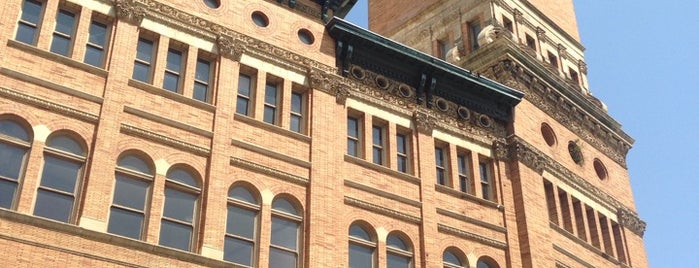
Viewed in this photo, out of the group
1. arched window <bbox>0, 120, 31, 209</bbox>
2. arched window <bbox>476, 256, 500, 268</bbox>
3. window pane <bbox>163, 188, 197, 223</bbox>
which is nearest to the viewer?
arched window <bbox>0, 120, 31, 209</bbox>

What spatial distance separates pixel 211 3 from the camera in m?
25.5

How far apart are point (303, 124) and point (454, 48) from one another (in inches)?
446

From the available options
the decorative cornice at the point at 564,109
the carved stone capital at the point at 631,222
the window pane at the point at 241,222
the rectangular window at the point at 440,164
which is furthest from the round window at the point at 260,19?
the carved stone capital at the point at 631,222

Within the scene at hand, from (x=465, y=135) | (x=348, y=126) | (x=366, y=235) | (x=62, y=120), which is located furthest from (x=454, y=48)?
(x=62, y=120)

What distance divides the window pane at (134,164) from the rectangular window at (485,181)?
12.3 m

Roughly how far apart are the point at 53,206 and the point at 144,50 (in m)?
5.75

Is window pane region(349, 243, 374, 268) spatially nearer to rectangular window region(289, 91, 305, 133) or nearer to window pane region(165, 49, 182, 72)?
rectangular window region(289, 91, 305, 133)

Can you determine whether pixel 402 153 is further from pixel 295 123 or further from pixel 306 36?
pixel 306 36

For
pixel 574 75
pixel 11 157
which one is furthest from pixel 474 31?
pixel 11 157

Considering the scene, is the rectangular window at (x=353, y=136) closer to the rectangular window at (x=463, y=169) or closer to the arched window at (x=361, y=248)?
the arched window at (x=361, y=248)

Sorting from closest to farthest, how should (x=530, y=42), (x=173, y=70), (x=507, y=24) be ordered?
(x=173, y=70)
(x=507, y=24)
(x=530, y=42)

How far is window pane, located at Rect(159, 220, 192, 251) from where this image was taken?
68.8ft

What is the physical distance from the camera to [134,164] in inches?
845

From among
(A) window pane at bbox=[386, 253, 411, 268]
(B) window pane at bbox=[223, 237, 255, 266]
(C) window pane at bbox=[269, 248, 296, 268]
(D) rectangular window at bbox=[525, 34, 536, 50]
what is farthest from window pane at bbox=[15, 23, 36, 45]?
(D) rectangular window at bbox=[525, 34, 536, 50]
